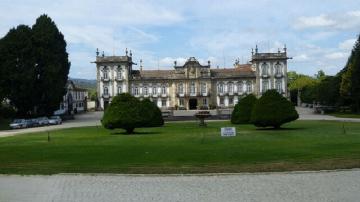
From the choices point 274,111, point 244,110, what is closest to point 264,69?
point 244,110

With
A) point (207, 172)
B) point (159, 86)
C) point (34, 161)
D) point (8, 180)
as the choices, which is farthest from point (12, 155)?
point (159, 86)

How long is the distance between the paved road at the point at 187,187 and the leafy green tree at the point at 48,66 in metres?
58.5

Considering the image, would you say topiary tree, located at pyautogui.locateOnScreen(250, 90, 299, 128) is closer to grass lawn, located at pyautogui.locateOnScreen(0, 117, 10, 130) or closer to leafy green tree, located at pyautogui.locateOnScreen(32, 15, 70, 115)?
grass lawn, located at pyautogui.locateOnScreen(0, 117, 10, 130)

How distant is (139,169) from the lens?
18891 mm

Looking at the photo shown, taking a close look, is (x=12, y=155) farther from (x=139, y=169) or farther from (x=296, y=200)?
(x=296, y=200)

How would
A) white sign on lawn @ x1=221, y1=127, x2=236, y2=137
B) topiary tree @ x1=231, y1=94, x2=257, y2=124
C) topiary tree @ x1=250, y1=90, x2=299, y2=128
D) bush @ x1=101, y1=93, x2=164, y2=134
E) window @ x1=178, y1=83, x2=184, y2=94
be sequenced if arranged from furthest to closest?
window @ x1=178, y1=83, x2=184, y2=94 → topiary tree @ x1=231, y1=94, x2=257, y2=124 → topiary tree @ x1=250, y1=90, x2=299, y2=128 → bush @ x1=101, y1=93, x2=164, y2=134 → white sign on lawn @ x1=221, y1=127, x2=236, y2=137

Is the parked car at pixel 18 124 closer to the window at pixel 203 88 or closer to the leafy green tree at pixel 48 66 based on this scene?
the leafy green tree at pixel 48 66

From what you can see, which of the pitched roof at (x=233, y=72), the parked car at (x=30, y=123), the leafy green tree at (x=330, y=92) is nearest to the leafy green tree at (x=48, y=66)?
the parked car at (x=30, y=123)

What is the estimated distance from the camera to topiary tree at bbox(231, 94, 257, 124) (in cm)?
5164

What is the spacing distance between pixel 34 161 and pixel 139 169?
18.6 ft

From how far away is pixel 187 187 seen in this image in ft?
50.0

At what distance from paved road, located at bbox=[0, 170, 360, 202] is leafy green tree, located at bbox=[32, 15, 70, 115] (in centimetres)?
5853

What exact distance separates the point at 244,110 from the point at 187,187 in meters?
38.0

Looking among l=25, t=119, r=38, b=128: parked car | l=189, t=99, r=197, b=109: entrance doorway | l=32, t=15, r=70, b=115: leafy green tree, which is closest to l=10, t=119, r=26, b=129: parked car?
l=25, t=119, r=38, b=128: parked car
